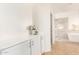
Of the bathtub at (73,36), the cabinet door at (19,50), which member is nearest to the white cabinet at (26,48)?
the cabinet door at (19,50)

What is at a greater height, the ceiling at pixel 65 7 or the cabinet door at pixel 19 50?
the ceiling at pixel 65 7

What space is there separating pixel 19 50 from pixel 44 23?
0.39 metres

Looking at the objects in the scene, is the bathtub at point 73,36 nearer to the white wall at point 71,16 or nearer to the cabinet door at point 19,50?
the white wall at point 71,16

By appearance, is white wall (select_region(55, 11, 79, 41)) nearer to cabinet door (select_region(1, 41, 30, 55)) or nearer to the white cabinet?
the white cabinet

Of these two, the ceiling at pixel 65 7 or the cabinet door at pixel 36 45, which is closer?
the ceiling at pixel 65 7

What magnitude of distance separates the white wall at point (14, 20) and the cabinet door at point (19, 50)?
100 millimetres

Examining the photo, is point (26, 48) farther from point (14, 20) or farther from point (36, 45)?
point (14, 20)

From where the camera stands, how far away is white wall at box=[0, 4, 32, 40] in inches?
48.9

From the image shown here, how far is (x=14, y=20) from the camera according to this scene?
1.28 metres

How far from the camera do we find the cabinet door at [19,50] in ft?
3.95

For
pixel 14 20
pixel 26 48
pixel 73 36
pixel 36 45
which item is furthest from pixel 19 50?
pixel 73 36

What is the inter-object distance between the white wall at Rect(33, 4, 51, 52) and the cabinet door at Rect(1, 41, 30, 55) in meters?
0.18

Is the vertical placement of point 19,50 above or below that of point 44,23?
below
